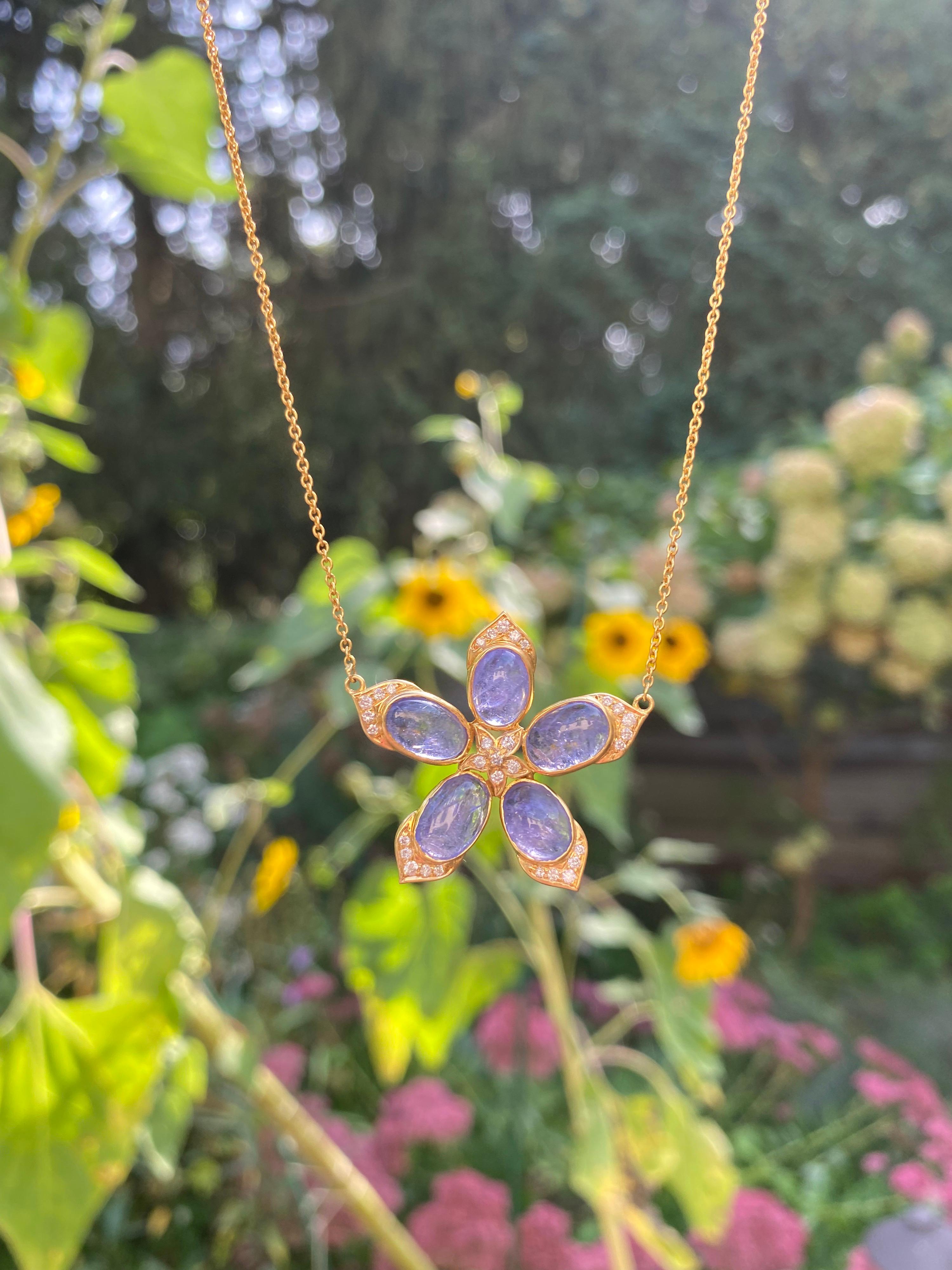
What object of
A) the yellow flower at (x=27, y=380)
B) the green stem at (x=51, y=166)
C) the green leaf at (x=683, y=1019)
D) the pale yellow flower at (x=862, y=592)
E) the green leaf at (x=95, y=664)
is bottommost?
the green leaf at (x=683, y=1019)

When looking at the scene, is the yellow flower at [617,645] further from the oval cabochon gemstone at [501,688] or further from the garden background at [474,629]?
the oval cabochon gemstone at [501,688]

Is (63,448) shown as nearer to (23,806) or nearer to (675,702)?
(23,806)

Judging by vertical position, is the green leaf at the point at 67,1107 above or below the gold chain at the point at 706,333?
below

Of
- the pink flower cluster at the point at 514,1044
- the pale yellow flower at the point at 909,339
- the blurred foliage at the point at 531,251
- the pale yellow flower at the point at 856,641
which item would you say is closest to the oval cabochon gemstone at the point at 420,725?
the pale yellow flower at the point at 856,641

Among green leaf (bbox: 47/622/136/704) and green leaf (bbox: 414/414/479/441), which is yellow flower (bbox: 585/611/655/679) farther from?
green leaf (bbox: 47/622/136/704)

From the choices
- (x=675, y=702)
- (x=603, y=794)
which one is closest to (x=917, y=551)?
(x=675, y=702)

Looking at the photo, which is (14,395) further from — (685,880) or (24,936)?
(685,880)

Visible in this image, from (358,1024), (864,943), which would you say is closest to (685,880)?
(864,943)
